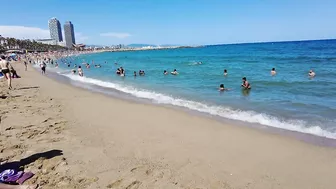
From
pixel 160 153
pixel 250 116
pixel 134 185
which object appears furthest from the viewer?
pixel 250 116

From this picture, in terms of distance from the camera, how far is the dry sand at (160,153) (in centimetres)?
429

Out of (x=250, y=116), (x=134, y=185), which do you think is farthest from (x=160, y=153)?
(x=250, y=116)

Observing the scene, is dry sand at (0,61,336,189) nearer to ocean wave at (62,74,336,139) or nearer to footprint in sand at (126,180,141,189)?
footprint in sand at (126,180,141,189)

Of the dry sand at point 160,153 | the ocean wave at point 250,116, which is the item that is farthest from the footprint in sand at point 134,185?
the ocean wave at point 250,116

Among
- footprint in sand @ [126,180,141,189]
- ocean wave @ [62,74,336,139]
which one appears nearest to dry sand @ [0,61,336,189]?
footprint in sand @ [126,180,141,189]

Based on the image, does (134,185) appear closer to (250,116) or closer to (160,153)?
(160,153)

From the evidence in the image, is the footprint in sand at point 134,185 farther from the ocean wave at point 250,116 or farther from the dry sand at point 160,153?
the ocean wave at point 250,116

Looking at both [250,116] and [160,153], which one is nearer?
[160,153]

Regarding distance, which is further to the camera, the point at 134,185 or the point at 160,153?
Answer: the point at 160,153

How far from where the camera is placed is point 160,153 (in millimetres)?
5375

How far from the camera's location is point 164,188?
4.10m

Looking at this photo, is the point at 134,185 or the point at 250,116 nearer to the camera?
the point at 134,185

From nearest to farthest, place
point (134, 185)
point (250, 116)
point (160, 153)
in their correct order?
point (134, 185)
point (160, 153)
point (250, 116)

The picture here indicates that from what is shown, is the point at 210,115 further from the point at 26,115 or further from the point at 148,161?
the point at 26,115
